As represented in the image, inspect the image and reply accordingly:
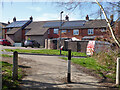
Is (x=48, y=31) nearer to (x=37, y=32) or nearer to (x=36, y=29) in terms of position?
(x=37, y=32)

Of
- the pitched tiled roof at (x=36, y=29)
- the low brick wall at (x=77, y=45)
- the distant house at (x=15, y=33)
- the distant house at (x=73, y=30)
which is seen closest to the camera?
the low brick wall at (x=77, y=45)

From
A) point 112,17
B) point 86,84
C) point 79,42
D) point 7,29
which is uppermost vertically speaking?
point 7,29

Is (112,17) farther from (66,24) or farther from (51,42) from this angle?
(66,24)

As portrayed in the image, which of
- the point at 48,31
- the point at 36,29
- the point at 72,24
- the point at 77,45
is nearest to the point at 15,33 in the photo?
the point at 36,29

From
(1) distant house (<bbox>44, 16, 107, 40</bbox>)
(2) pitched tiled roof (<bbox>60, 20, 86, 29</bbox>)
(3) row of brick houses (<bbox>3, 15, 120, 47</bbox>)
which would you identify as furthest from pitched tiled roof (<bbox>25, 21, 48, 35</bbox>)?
(2) pitched tiled roof (<bbox>60, 20, 86, 29</bbox>)

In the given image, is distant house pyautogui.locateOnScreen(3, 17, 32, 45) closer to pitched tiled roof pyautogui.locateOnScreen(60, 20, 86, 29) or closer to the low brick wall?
pitched tiled roof pyautogui.locateOnScreen(60, 20, 86, 29)

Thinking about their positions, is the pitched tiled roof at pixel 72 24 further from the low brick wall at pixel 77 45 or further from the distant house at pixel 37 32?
the low brick wall at pixel 77 45

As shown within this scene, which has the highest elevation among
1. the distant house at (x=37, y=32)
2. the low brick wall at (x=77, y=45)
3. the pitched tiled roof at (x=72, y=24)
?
the pitched tiled roof at (x=72, y=24)

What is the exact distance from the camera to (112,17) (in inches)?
270

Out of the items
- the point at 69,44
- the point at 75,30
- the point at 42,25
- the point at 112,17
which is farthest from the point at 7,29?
the point at 112,17

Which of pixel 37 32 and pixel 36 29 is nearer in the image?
pixel 37 32

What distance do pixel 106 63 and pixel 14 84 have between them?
15.1ft

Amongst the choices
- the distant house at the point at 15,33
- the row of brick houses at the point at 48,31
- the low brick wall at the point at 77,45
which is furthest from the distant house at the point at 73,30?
the low brick wall at the point at 77,45

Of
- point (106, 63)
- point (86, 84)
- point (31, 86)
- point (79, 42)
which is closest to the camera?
point (31, 86)
